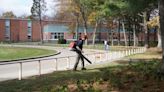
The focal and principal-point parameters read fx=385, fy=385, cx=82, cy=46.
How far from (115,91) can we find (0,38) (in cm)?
11344

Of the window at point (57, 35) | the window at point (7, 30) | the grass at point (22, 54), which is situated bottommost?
the grass at point (22, 54)

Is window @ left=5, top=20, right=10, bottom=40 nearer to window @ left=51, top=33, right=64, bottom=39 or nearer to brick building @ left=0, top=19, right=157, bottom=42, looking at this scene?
brick building @ left=0, top=19, right=157, bottom=42

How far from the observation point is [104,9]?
3384 cm

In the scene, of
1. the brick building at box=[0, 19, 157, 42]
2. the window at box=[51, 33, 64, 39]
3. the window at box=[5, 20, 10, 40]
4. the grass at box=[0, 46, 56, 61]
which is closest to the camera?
the grass at box=[0, 46, 56, 61]

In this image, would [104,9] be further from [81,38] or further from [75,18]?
[75,18]

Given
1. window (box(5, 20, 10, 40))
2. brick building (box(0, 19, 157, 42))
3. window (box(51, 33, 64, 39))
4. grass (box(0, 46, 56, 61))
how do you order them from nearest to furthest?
grass (box(0, 46, 56, 61)) < window (box(51, 33, 64, 39)) < brick building (box(0, 19, 157, 42)) < window (box(5, 20, 10, 40))

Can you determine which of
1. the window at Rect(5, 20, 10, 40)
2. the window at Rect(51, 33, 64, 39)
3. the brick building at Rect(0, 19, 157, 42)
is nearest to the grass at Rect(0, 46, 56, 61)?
the brick building at Rect(0, 19, 157, 42)

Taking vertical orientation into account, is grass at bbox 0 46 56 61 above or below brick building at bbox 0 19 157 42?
below

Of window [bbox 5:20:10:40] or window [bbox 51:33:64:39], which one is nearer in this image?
window [bbox 51:33:64:39]

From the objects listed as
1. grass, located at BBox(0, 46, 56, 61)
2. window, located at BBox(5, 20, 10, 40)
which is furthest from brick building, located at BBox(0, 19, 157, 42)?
grass, located at BBox(0, 46, 56, 61)

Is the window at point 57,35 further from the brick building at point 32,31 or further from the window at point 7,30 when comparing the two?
the window at point 7,30

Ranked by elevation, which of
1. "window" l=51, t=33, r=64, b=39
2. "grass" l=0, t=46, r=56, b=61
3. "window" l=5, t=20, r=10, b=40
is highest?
"window" l=5, t=20, r=10, b=40

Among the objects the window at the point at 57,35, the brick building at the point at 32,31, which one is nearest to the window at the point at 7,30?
the brick building at the point at 32,31

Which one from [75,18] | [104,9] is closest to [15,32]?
[75,18]
